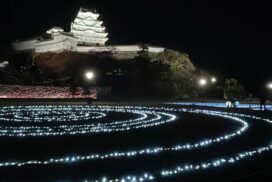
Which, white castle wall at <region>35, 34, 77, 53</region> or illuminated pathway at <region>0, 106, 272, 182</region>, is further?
white castle wall at <region>35, 34, 77, 53</region>

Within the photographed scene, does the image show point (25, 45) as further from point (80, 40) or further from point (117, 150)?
point (117, 150)

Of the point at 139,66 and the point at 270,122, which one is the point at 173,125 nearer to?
the point at 270,122

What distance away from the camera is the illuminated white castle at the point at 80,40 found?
67.4m

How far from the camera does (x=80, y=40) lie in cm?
7856

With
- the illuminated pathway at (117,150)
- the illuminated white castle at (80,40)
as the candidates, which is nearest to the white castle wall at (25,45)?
the illuminated white castle at (80,40)

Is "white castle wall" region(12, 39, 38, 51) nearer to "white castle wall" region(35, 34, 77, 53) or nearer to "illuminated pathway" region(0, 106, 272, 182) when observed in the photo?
"white castle wall" region(35, 34, 77, 53)

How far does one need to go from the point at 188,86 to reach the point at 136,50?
23.7 meters

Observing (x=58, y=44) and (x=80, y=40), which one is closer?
(x=58, y=44)

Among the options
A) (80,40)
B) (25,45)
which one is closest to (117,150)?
(25,45)

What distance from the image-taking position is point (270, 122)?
14.8 m

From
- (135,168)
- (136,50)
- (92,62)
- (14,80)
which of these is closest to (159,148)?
(135,168)

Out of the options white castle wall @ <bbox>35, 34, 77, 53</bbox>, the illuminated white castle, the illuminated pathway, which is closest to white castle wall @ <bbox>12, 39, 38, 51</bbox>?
the illuminated white castle

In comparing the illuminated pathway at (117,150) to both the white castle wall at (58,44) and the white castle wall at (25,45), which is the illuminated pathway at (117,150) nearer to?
the white castle wall at (58,44)

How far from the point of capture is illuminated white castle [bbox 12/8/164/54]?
2655 inches
